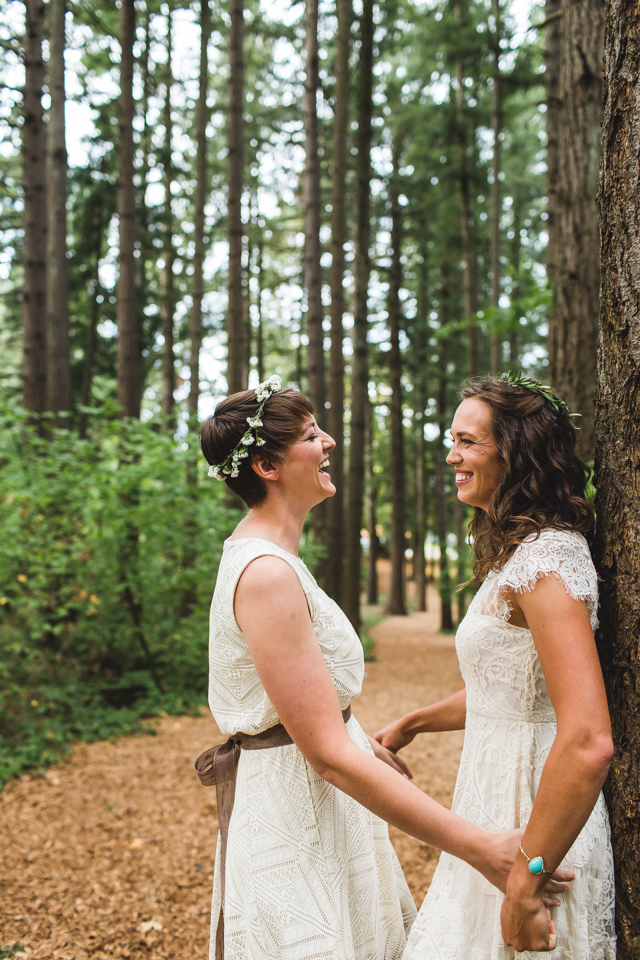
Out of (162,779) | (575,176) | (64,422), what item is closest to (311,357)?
(64,422)

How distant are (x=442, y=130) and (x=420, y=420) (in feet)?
26.1

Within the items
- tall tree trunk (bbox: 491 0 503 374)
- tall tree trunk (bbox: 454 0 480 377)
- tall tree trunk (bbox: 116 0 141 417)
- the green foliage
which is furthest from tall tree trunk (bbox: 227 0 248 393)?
tall tree trunk (bbox: 454 0 480 377)

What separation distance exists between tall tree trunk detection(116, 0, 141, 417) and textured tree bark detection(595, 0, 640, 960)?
7818 millimetres

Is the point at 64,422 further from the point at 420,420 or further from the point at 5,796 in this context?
the point at 420,420

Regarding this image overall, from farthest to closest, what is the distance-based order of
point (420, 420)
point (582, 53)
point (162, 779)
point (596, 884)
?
1. point (420, 420)
2. point (162, 779)
3. point (582, 53)
4. point (596, 884)

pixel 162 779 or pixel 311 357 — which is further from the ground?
pixel 311 357

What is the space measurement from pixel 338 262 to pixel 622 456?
9669 millimetres

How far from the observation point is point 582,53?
4355 millimetres

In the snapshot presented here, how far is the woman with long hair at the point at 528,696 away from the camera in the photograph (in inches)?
54.9

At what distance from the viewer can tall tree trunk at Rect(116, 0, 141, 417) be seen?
29.6 feet

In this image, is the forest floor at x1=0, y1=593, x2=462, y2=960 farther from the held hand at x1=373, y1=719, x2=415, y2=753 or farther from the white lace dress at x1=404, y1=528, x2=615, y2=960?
the white lace dress at x1=404, y1=528, x2=615, y2=960

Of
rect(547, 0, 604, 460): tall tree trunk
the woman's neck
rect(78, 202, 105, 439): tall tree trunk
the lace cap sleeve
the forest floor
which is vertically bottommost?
the forest floor

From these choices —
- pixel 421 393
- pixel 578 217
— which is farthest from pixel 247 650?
pixel 421 393

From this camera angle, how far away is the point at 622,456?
1628 mm
